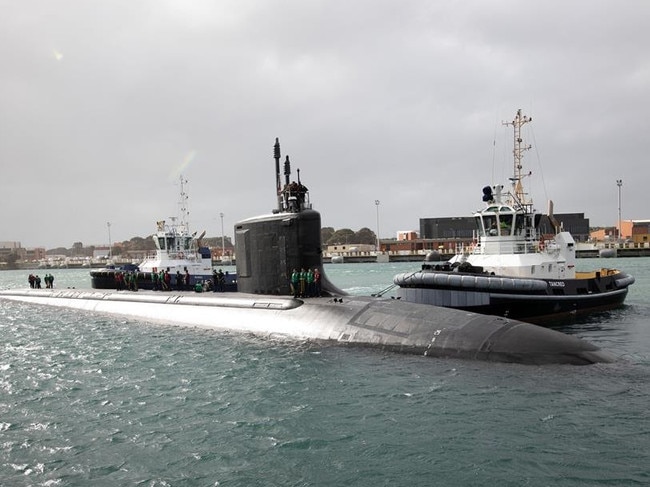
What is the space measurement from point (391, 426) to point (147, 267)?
32.6 m

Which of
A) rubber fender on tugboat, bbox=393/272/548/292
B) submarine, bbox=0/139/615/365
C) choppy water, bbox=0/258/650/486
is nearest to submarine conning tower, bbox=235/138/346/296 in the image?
submarine, bbox=0/139/615/365

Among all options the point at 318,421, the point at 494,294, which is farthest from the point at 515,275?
the point at 318,421

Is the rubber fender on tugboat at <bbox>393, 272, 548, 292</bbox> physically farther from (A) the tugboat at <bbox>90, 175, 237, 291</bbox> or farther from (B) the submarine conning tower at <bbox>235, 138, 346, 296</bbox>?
(A) the tugboat at <bbox>90, 175, 237, 291</bbox>

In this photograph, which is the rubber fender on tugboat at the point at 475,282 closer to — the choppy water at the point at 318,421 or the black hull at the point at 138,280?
the choppy water at the point at 318,421

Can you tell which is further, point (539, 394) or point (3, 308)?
point (3, 308)

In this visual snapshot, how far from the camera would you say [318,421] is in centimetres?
792

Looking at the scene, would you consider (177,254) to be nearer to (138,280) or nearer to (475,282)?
(138,280)

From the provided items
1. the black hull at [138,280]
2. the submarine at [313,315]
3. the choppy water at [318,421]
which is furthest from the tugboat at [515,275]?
the black hull at [138,280]

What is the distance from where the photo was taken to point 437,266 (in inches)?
808

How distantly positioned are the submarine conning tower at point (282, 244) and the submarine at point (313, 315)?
3 cm

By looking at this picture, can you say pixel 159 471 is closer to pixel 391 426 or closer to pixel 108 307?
pixel 391 426

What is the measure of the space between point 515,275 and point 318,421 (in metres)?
15.3

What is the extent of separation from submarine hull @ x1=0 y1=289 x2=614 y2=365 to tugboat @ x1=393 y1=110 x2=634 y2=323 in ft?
17.2

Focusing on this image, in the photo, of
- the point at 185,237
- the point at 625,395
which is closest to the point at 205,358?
the point at 625,395
